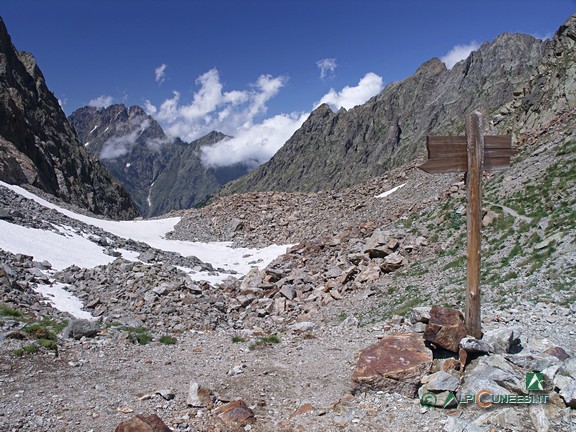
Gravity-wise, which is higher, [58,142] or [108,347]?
[58,142]

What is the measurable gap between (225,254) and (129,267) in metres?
11.0

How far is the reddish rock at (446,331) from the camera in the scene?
25.5 feet

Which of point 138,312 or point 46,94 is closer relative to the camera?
point 138,312

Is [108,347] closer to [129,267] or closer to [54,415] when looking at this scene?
[54,415]

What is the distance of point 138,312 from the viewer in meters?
16.9

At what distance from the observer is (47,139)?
3322 inches

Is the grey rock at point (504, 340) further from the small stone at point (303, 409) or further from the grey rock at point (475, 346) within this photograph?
the small stone at point (303, 409)

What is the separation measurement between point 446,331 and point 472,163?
3093 millimetres

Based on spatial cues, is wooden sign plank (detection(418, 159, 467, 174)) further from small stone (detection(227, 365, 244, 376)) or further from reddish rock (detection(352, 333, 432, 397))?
small stone (detection(227, 365, 244, 376))

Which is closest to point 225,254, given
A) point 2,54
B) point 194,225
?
point 194,225

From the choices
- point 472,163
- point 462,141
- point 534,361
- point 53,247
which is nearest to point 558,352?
point 534,361

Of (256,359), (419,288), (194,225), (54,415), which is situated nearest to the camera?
(54,415)

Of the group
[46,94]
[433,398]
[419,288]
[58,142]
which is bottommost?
[433,398]

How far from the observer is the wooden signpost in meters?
7.67
